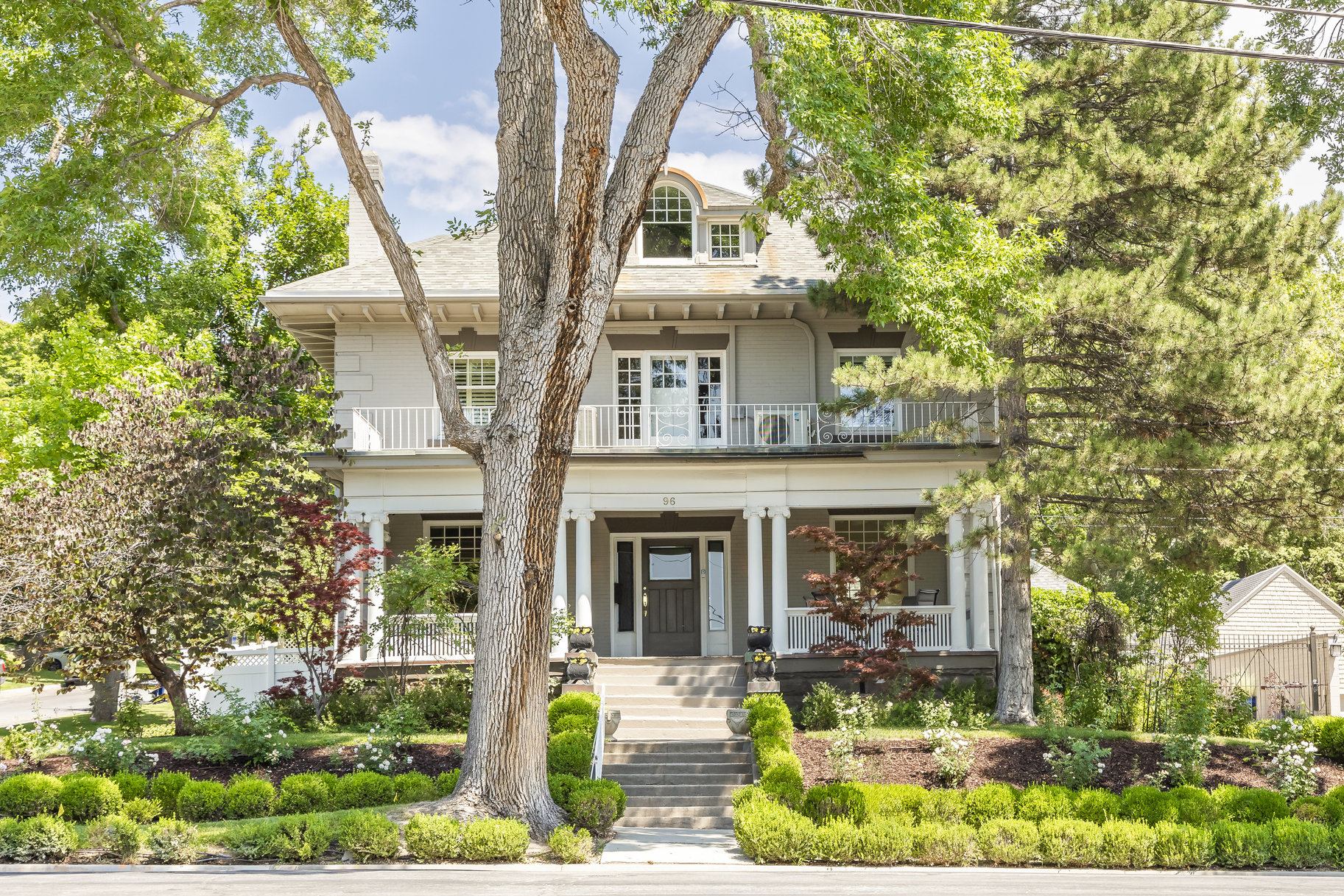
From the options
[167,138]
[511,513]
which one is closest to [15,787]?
[511,513]

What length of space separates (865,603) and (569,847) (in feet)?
26.0

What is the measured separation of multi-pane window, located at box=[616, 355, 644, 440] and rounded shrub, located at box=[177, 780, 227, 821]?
9.95 metres

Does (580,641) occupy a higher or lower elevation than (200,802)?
higher

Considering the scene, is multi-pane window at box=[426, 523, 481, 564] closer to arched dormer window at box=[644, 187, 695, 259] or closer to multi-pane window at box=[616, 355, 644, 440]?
multi-pane window at box=[616, 355, 644, 440]

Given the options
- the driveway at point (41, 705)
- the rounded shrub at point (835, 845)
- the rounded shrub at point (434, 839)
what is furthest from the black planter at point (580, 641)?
the driveway at point (41, 705)

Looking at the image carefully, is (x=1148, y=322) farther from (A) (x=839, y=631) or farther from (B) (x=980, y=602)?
(A) (x=839, y=631)

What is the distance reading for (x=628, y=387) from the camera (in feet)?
62.5

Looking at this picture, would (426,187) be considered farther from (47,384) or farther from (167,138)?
(47,384)

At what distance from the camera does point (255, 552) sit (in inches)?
535

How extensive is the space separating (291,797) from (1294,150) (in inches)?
588

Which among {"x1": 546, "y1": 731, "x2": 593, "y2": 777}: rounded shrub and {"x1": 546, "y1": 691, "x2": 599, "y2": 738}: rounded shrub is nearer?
{"x1": 546, "y1": 731, "x2": 593, "y2": 777}: rounded shrub

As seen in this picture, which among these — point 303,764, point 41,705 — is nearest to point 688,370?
point 303,764

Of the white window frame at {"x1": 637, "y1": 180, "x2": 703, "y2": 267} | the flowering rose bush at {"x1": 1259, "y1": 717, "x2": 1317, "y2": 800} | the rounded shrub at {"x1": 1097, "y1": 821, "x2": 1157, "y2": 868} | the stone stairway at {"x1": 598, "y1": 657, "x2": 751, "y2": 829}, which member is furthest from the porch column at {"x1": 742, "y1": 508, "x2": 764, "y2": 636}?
the rounded shrub at {"x1": 1097, "y1": 821, "x2": 1157, "y2": 868}

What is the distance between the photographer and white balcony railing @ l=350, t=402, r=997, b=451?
1770cm
